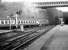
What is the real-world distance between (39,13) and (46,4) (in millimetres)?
2374

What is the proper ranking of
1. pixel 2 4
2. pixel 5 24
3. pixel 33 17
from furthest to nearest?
pixel 2 4 < pixel 33 17 < pixel 5 24

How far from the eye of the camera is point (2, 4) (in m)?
20.4

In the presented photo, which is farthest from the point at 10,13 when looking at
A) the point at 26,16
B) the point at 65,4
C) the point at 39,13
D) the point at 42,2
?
the point at 65,4

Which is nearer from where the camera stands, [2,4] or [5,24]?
[5,24]

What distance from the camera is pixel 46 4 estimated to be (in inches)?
832

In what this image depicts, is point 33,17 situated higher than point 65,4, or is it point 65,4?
point 65,4

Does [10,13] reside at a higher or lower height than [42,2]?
lower

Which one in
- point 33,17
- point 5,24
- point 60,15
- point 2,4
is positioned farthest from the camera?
point 60,15

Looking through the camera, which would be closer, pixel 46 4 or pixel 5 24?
pixel 5 24

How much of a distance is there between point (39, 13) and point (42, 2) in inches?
101

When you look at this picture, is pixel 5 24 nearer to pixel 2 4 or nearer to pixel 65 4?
pixel 2 4

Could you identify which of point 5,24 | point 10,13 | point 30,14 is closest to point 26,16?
point 30,14

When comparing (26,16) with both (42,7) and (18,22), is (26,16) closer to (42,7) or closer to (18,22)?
(18,22)

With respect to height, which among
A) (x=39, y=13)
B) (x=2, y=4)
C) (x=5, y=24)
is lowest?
(x=5, y=24)
